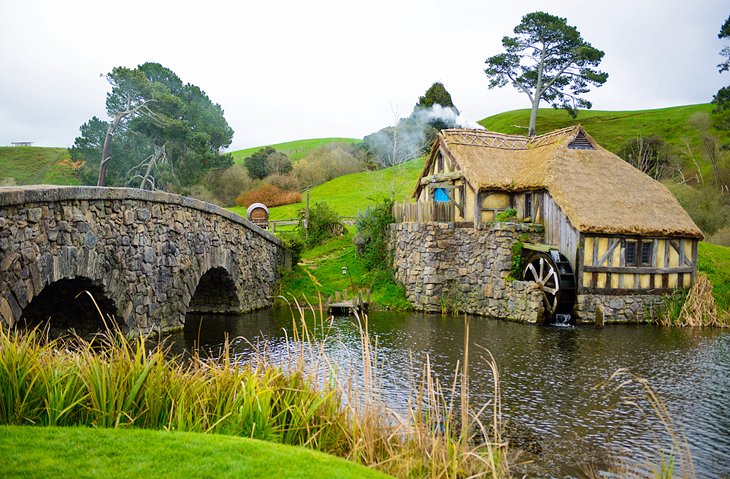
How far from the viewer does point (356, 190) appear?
50.5 metres

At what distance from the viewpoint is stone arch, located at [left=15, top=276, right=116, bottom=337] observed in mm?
13867

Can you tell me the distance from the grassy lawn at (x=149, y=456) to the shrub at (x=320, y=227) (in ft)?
84.5

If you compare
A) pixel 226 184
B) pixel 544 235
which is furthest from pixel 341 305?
pixel 226 184

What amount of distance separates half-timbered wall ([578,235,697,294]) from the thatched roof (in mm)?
446

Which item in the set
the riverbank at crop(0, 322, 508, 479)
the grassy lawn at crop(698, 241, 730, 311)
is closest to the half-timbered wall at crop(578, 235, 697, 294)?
the grassy lawn at crop(698, 241, 730, 311)

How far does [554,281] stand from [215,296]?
38.1 feet

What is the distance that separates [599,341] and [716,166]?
33.5m

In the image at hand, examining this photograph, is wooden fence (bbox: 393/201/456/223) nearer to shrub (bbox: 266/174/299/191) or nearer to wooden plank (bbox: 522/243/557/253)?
wooden plank (bbox: 522/243/557/253)

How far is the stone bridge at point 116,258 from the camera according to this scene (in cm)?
1064

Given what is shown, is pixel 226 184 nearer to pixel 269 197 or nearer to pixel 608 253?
pixel 269 197

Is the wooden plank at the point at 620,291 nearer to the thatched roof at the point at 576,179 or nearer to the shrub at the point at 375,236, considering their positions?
the thatched roof at the point at 576,179

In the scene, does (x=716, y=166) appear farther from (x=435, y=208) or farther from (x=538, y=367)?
(x=538, y=367)

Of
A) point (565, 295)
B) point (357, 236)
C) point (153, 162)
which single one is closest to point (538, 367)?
point (565, 295)

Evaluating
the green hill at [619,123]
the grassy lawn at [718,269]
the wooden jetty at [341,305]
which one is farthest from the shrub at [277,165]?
the grassy lawn at [718,269]
